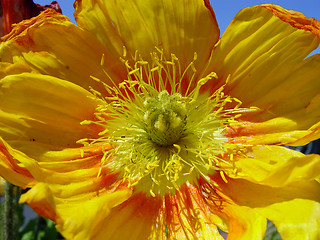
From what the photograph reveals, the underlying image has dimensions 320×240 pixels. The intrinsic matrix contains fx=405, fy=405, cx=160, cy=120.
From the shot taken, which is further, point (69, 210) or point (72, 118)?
point (72, 118)

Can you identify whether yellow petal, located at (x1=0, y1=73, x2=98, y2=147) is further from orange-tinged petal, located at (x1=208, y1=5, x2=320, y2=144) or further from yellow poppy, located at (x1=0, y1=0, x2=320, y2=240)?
orange-tinged petal, located at (x1=208, y1=5, x2=320, y2=144)

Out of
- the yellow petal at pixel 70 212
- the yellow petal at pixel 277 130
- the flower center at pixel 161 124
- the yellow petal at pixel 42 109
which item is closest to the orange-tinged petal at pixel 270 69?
the yellow petal at pixel 277 130

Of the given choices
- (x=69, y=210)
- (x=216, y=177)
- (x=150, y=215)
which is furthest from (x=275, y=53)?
(x=69, y=210)

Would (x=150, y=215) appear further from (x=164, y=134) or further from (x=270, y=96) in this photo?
(x=270, y=96)

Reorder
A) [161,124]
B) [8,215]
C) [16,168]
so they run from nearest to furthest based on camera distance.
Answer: [16,168] → [161,124] → [8,215]

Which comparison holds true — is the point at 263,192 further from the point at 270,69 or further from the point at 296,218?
the point at 270,69

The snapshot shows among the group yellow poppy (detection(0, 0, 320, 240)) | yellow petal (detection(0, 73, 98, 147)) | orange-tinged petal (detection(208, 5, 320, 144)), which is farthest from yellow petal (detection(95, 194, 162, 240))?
orange-tinged petal (detection(208, 5, 320, 144))

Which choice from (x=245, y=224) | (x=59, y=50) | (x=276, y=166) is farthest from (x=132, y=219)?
(x=59, y=50)

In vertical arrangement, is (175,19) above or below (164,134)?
above
